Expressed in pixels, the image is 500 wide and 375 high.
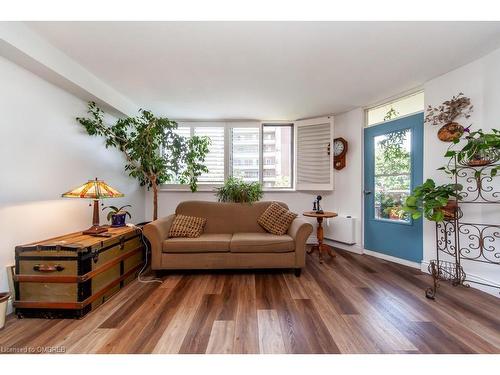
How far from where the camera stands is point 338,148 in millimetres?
3664

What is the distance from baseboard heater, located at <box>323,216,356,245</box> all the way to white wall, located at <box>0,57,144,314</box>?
3580 millimetres

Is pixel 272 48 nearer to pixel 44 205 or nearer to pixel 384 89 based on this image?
pixel 384 89

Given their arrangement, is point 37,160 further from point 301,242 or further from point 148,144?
point 301,242

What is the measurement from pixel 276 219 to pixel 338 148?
1.79m

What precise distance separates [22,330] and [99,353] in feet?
2.48

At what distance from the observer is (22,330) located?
1531mm

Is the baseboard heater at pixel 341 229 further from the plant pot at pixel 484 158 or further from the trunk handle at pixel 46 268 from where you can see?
the trunk handle at pixel 46 268

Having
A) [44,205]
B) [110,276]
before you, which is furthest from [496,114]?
[44,205]

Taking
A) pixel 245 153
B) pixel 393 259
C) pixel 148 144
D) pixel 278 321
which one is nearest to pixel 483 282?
pixel 393 259

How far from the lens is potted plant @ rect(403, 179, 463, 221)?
6.59 ft

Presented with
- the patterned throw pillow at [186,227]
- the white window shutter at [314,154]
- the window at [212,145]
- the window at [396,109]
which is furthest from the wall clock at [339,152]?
the patterned throw pillow at [186,227]

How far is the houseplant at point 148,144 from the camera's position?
2.66 meters
